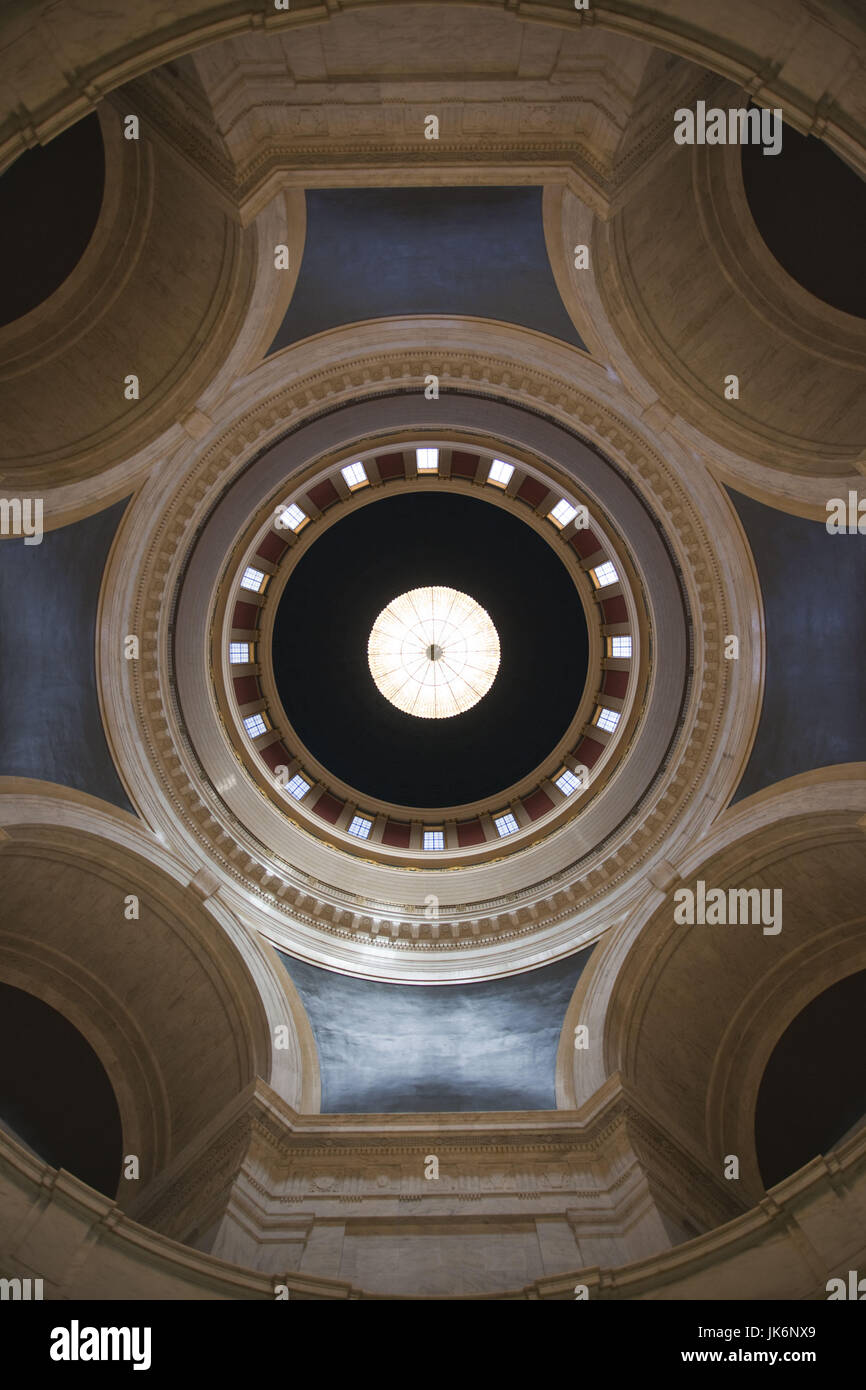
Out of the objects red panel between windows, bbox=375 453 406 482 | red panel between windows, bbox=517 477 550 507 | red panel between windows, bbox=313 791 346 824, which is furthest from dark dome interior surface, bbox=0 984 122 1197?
red panel between windows, bbox=517 477 550 507

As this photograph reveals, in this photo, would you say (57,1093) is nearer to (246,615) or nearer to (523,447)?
(246,615)

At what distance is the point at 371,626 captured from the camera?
2873 cm

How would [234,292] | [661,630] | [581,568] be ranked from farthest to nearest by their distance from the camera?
[581,568]
[661,630]
[234,292]

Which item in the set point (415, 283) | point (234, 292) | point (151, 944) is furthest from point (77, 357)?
point (151, 944)

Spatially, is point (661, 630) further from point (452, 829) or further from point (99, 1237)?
point (99, 1237)

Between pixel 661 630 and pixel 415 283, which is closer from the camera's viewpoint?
pixel 415 283

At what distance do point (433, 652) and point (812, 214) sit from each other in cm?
1788

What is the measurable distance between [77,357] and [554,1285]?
1523 centimetres

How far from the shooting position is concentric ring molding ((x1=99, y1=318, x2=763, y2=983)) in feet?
56.0

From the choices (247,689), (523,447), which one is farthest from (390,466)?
(247,689)

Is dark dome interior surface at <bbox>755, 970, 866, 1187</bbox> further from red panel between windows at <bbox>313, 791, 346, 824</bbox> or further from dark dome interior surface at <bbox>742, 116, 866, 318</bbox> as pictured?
red panel between windows at <bbox>313, 791, 346, 824</bbox>

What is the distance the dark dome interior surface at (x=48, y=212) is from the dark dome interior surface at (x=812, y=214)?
32.0 ft

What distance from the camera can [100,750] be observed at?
54.2 feet

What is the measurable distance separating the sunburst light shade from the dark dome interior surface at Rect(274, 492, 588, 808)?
322 millimetres
